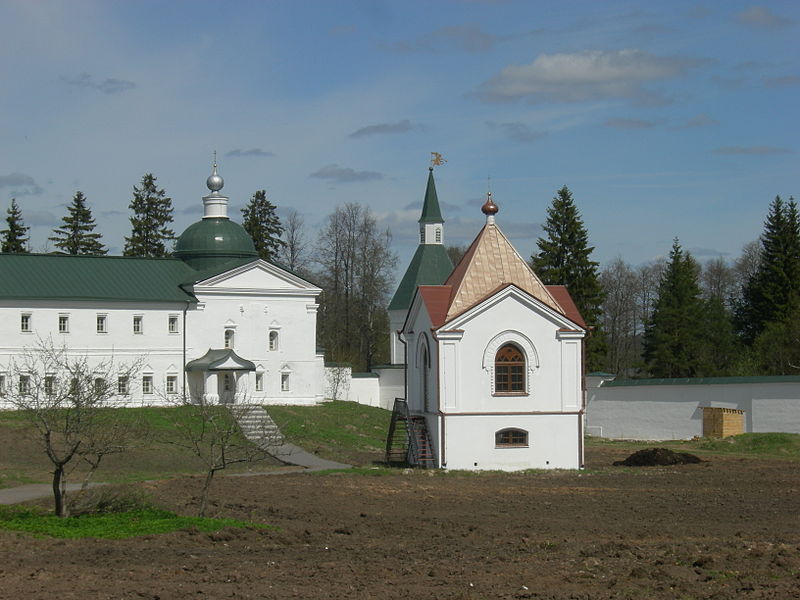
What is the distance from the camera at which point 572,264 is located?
62625 millimetres

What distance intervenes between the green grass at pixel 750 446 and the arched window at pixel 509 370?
8.92m

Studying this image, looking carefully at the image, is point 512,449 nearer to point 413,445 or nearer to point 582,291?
point 413,445

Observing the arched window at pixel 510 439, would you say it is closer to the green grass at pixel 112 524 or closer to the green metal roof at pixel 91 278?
the green grass at pixel 112 524

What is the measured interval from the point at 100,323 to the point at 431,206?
19385 mm

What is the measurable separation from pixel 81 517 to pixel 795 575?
1217cm

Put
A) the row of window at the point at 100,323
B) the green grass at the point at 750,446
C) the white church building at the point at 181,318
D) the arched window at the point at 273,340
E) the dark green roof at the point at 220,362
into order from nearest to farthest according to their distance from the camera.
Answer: the green grass at the point at 750,446
the row of window at the point at 100,323
the white church building at the point at 181,318
the dark green roof at the point at 220,362
the arched window at the point at 273,340

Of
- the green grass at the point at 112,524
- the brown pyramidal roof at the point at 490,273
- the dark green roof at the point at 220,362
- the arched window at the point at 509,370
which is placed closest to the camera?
the green grass at the point at 112,524

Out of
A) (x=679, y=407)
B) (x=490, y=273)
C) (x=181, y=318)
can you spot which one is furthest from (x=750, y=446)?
(x=181, y=318)

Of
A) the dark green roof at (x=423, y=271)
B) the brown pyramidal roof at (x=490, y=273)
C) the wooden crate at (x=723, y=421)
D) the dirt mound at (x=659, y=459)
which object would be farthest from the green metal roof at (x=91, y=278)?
the wooden crate at (x=723, y=421)

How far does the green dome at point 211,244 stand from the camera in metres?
51.6

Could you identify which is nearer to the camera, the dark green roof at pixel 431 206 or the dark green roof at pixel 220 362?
the dark green roof at pixel 220 362

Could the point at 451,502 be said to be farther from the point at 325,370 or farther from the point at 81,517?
the point at 325,370

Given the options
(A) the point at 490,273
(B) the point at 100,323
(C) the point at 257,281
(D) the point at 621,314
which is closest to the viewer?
(A) the point at 490,273

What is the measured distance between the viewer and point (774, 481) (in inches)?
1163
